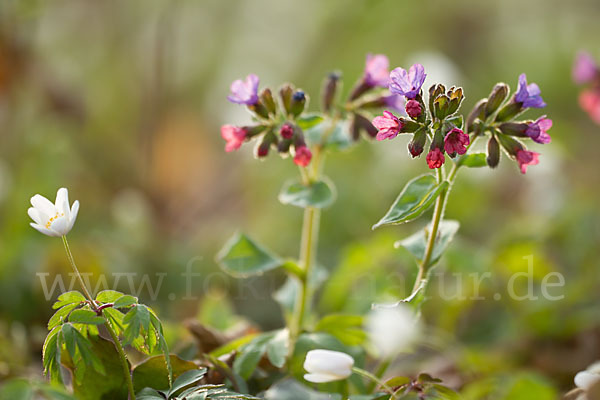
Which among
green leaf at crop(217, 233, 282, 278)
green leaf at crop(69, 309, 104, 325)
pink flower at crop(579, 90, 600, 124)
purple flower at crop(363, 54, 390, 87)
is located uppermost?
pink flower at crop(579, 90, 600, 124)

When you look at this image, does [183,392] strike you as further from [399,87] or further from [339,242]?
[339,242]

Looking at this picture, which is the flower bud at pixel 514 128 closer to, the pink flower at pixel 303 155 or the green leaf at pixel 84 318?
the pink flower at pixel 303 155

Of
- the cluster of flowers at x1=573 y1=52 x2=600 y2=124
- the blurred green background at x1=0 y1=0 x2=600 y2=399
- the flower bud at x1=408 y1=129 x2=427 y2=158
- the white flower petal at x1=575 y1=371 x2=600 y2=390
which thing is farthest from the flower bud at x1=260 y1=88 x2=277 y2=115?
the cluster of flowers at x1=573 y1=52 x2=600 y2=124

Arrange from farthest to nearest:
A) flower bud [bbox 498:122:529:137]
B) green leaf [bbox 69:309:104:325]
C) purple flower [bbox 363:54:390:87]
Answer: purple flower [bbox 363:54:390:87]
flower bud [bbox 498:122:529:137]
green leaf [bbox 69:309:104:325]

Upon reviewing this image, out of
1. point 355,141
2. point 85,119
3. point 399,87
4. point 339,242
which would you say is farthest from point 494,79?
point 399,87

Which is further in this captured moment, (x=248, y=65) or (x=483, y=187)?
(x=248, y=65)

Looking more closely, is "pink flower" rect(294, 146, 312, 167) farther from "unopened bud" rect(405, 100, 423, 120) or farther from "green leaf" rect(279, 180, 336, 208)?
"unopened bud" rect(405, 100, 423, 120)

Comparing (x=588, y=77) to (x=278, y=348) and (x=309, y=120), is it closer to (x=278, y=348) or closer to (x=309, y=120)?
(x=309, y=120)

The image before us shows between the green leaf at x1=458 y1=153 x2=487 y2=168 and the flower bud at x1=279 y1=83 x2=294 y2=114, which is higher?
the flower bud at x1=279 y1=83 x2=294 y2=114
